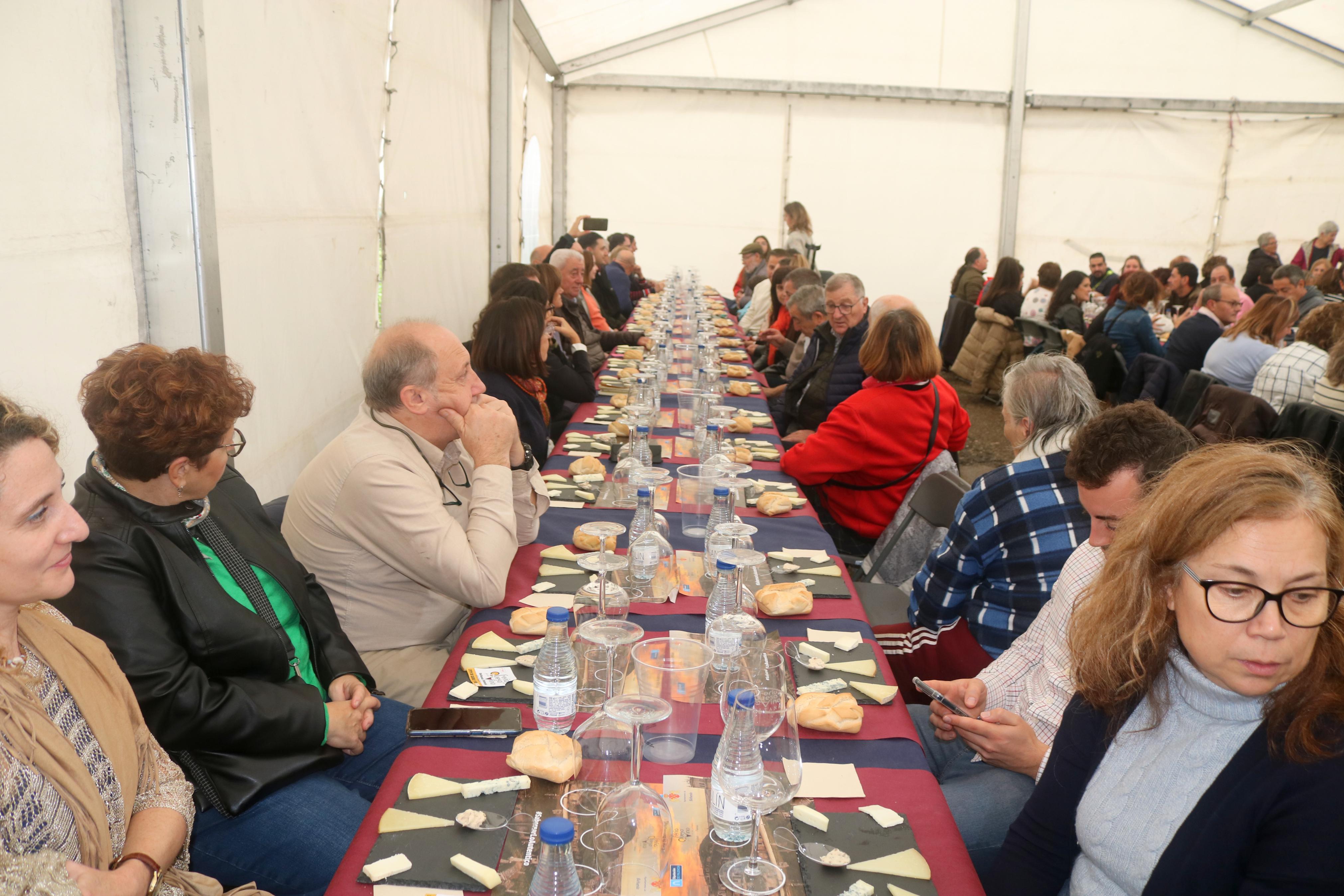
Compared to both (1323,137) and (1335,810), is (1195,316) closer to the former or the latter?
(1335,810)

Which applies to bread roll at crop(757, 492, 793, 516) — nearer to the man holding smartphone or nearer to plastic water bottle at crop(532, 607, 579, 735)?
the man holding smartphone

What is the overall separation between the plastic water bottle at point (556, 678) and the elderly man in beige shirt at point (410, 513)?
672 mm

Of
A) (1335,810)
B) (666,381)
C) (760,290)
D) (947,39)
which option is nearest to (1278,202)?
(947,39)

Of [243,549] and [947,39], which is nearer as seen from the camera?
[243,549]

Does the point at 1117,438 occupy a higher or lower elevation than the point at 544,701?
higher

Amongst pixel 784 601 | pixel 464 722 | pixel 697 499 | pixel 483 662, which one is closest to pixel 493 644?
pixel 483 662

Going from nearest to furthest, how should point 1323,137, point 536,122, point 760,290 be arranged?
1. point 760,290
2. point 536,122
3. point 1323,137

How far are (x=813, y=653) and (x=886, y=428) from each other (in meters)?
1.67

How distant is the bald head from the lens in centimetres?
366

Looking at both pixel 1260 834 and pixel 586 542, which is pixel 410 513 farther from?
pixel 1260 834

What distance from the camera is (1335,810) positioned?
118 centimetres

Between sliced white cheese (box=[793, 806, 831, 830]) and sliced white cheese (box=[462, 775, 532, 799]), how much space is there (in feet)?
1.39

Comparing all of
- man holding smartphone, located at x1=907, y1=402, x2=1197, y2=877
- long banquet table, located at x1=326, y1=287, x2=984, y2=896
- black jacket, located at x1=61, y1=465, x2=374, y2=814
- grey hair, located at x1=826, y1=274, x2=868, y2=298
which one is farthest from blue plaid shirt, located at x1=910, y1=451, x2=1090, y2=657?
grey hair, located at x1=826, y1=274, x2=868, y2=298

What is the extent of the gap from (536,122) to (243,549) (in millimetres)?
10161
